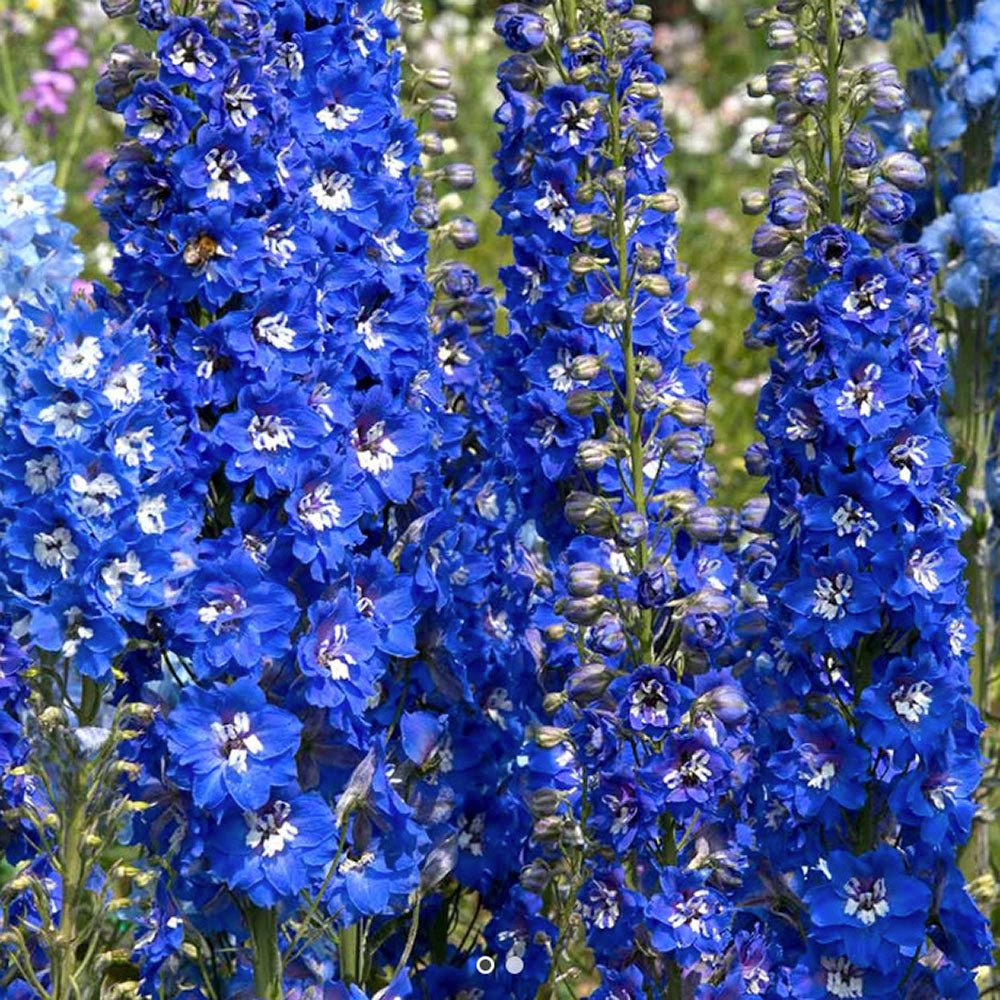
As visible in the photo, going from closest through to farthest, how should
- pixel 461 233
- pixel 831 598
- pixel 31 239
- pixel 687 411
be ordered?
pixel 831 598, pixel 687 411, pixel 31 239, pixel 461 233

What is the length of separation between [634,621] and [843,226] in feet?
2.32

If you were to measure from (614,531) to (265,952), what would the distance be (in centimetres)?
86

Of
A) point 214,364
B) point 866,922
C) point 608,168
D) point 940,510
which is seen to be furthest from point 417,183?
point 866,922

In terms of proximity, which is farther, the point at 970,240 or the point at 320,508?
the point at 970,240

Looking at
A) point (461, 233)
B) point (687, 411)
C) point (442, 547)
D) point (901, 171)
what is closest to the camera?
point (901, 171)

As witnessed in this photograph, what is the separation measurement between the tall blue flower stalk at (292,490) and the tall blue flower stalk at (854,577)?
1.94 feet

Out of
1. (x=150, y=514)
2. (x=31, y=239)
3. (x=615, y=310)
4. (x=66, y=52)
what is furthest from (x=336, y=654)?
(x=66, y=52)

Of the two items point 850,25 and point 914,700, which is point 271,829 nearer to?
point 914,700

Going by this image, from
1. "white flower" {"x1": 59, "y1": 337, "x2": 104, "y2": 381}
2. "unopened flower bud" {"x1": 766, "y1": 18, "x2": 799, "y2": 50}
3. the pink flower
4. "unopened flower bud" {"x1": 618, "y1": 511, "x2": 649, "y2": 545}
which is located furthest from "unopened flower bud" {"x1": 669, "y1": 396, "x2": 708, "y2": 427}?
the pink flower

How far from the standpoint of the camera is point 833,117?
345 centimetres

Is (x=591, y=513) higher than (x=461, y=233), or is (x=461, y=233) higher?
(x=461, y=233)

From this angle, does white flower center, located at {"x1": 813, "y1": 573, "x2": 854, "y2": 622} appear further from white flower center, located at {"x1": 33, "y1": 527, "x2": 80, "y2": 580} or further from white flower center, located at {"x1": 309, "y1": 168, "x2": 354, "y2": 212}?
white flower center, located at {"x1": 33, "y1": 527, "x2": 80, "y2": 580}

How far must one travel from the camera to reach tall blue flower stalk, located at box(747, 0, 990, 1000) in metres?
3.28

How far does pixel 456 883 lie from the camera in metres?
4.09
